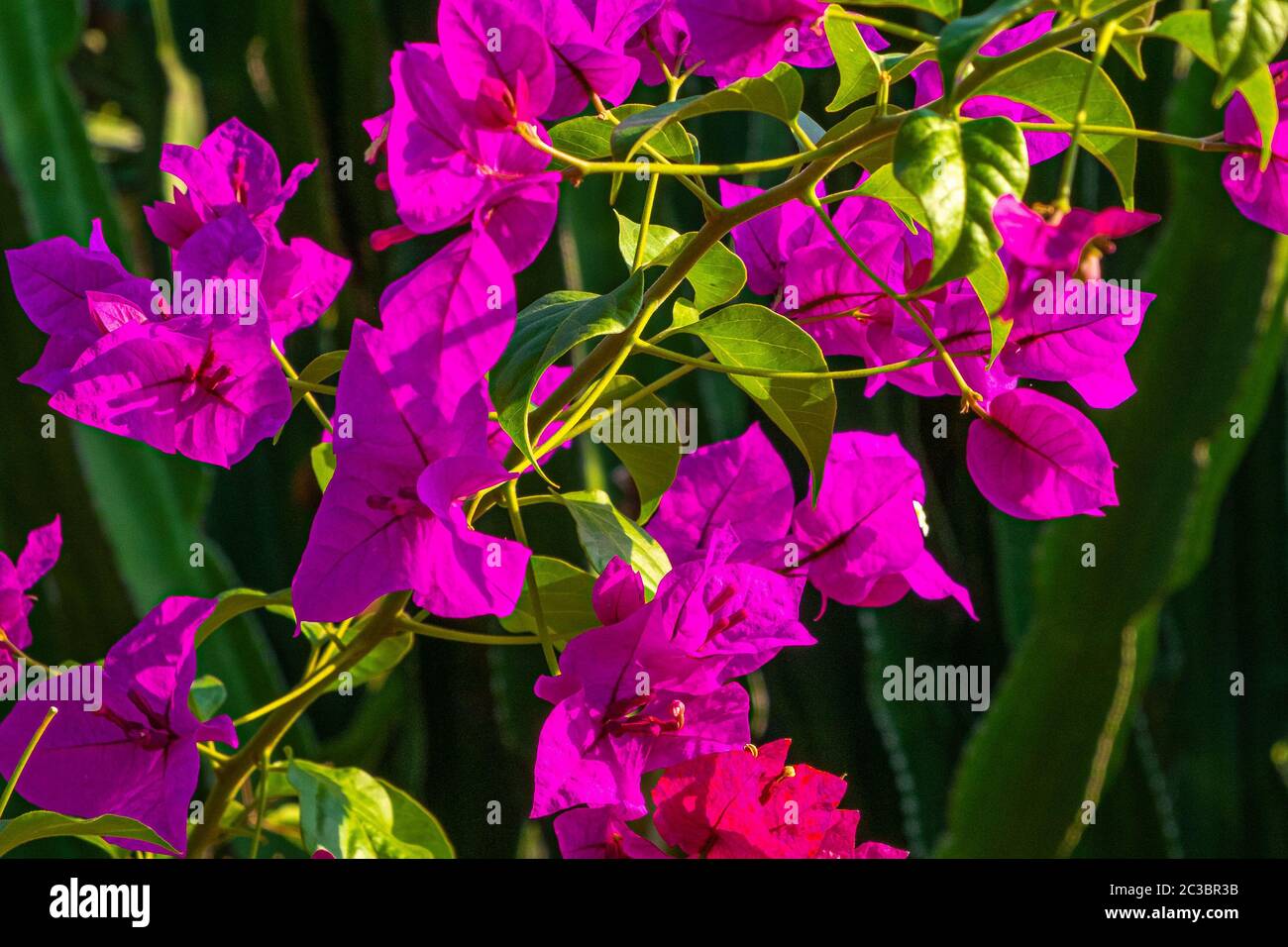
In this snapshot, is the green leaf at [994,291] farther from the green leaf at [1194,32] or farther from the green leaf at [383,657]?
the green leaf at [383,657]

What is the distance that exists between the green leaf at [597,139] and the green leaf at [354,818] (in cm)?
21

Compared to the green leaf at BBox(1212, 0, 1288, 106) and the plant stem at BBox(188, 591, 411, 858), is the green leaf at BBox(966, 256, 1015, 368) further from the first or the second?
the plant stem at BBox(188, 591, 411, 858)

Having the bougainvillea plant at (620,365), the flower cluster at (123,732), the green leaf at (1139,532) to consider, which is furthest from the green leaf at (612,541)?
the green leaf at (1139,532)

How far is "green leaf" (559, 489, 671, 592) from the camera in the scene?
333mm

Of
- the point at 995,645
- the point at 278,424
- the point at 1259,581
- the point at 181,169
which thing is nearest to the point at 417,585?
the point at 278,424

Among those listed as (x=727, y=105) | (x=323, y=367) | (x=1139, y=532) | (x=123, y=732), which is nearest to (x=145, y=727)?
(x=123, y=732)

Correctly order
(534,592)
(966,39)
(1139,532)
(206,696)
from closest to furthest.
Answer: (966,39)
(534,592)
(206,696)
(1139,532)

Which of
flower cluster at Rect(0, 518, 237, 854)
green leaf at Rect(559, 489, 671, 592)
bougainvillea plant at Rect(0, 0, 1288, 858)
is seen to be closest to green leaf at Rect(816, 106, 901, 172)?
bougainvillea plant at Rect(0, 0, 1288, 858)

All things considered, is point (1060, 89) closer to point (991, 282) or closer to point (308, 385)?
point (991, 282)

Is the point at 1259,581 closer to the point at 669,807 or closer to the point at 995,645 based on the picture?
the point at 995,645

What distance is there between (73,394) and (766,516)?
199 millimetres

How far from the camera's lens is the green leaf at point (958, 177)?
0.24m

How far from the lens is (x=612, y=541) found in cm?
34

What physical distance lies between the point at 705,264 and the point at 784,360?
0.06 metres
